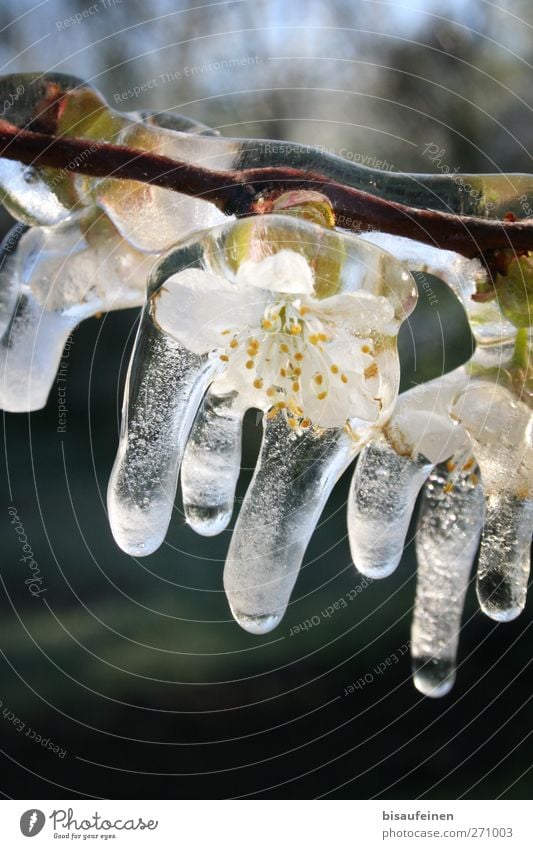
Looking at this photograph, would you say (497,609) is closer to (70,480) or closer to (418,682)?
(418,682)

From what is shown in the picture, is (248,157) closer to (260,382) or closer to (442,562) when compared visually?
(260,382)

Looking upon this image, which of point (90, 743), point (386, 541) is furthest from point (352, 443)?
point (90, 743)

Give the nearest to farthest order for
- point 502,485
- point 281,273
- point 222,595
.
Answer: point 281,273, point 502,485, point 222,595

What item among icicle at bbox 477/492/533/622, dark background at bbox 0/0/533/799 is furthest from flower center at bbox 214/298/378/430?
dark background at bbox 0/0/533/799

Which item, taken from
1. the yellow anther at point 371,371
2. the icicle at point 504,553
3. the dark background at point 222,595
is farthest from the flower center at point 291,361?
the dark background at point 222,595

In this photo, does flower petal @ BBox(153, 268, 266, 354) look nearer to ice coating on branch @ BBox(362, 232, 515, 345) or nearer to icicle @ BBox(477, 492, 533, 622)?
ice coating on branch @ BBox(362, 232, 515, 345)

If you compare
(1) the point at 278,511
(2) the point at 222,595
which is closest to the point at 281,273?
(1) the point at 278,511
